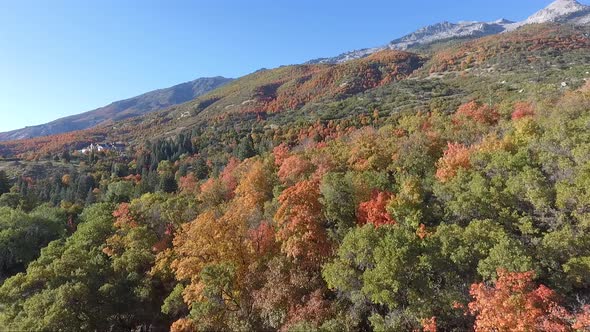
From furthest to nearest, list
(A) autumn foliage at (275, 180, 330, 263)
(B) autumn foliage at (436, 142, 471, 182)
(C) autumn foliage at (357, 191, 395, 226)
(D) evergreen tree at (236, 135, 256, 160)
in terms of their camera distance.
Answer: (D) evergreen tree at (236, 135, 256, 160), (B) autumn foliage at (436, 142, 471, 182), (C) autumn foliage at (357, 191, 395, 226), (A) autumn foliage at (275, 180, 330, 263)

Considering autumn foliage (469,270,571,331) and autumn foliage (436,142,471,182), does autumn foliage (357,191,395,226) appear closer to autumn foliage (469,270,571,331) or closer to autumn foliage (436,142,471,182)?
autumn foliage (436,142,471,182)

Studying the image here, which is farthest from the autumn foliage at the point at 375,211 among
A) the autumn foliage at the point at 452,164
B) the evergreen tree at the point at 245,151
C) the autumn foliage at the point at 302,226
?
the evergreen tree at the point at 245,151

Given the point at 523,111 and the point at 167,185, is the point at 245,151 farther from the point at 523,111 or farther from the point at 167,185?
the point at 523,111

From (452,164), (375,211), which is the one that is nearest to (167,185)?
(375,211)

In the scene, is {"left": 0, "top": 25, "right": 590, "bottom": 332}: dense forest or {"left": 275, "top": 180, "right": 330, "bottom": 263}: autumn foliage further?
{"left": 275, "top": 180, "right": 330, "bottom": 263}: autumn foliage

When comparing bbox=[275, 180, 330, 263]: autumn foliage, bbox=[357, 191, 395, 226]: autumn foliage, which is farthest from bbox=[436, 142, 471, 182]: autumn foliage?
bbox=[275, 180, 330, 263]: autumn foliage

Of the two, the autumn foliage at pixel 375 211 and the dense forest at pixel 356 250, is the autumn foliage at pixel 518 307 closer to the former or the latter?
the dense forest at pixel 356 250

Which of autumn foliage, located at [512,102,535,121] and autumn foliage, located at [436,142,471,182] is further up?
autumn foliage, located at [512,102,535,121]

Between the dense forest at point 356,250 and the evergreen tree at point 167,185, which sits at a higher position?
the dense forest at point 356,250

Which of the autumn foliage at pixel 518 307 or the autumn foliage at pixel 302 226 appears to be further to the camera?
the autumn foliage at pixel 302 226

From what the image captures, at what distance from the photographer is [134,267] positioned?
39562mm

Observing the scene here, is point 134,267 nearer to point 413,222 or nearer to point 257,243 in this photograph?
point 257,243

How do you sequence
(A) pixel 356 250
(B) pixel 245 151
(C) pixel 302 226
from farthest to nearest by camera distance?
(B) pixel 245 151, (C) pixel 302 226, (A) pixel 356 250

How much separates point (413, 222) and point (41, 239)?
60745mm
